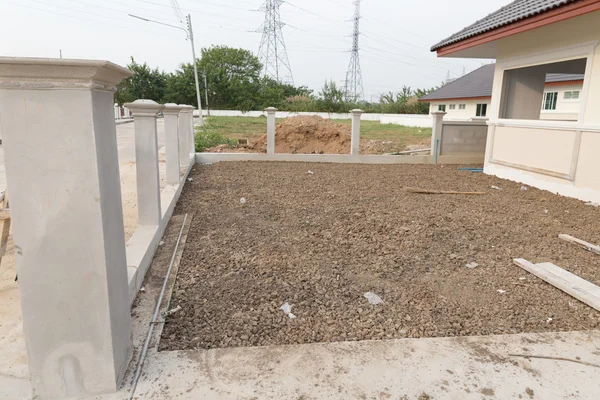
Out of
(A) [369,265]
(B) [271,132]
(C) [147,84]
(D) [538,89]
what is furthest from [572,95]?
(C) [147,84]

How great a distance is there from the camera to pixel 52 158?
1890 millimetres

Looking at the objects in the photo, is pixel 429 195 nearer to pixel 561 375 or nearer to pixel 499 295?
pixel 499 295

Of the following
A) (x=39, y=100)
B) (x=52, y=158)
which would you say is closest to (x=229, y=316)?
(x=52, y=158)

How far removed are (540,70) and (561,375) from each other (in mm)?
8624

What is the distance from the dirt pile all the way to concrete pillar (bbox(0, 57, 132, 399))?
42.4 ft

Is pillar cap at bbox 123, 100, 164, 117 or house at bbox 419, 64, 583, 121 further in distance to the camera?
house at bbox 419, 64, 583, 121

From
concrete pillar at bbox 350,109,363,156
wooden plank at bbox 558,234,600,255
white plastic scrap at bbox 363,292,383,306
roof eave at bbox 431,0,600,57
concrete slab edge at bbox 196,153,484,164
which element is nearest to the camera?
white plastic scrap at bbox 363,292,383,306

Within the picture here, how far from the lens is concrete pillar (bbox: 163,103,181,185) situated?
21.2 feet

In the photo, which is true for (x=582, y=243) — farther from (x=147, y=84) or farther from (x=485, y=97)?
(x=147, y=84)

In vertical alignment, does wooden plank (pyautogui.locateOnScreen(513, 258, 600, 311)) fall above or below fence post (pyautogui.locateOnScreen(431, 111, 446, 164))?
below

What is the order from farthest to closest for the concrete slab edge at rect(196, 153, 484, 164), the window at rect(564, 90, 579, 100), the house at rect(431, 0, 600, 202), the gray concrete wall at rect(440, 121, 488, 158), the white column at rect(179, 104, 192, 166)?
the window at rect(564, 90, 579, 100) → the concrete slab edge at rect(196, 153, 484, 164) → the gray concrete wall at rect(440, 121, 488, 158) → the white column at rect(179, 104, 192, 166) → the house at rect(431, 0, 600, 202)

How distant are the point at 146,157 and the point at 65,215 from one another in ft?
8.30

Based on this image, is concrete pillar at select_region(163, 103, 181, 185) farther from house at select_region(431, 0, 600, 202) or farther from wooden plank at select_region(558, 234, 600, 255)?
house at select_region(431, 0, 600, 202)

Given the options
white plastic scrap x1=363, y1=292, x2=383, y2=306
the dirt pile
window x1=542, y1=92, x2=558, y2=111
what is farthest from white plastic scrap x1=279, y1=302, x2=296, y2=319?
window x1=542, y1=92, x2=558, y2=111
